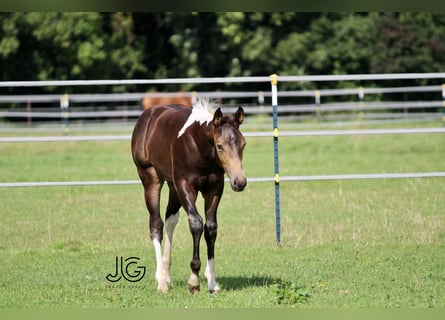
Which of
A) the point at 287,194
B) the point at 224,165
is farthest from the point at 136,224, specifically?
the point at 224,165

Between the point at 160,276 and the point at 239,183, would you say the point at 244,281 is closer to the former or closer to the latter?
the point at 160,276

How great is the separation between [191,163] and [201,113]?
17.7 inches

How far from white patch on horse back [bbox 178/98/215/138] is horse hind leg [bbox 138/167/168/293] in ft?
2.53

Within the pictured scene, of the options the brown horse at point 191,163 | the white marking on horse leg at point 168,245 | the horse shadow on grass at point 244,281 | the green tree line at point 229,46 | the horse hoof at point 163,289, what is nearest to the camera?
the brown horse at point 191,163

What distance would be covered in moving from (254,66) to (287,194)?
2165 centimetres

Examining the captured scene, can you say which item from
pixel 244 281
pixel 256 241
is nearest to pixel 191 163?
pixel 244 281

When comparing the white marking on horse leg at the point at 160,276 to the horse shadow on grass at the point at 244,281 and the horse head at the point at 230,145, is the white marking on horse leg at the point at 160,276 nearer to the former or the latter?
the horse shadow on grass at the point at 244,281

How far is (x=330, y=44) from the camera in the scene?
3491 cm

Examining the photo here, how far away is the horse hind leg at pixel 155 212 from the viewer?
A: 7.06 m

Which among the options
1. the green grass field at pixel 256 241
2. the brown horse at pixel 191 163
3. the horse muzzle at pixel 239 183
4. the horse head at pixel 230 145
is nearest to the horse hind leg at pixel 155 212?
the brown horse at pixel 191 163

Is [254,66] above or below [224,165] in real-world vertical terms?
above

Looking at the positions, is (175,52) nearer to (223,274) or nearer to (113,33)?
(113,33)

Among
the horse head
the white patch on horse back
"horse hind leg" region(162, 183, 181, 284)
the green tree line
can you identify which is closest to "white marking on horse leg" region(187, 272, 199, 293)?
"horse hind leg" region(162, 183, 181, 284)

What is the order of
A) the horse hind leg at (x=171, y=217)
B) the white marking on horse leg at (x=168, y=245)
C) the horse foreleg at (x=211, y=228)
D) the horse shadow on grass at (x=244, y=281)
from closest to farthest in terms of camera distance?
1. the horse foreleg at (x=211, y=228)
2. the horse shadow on grass at (x=244, y=281)
3. the white marking on horse leg at (x=168, y=245)
4. the horse hind leg at (x=171, y=217)
